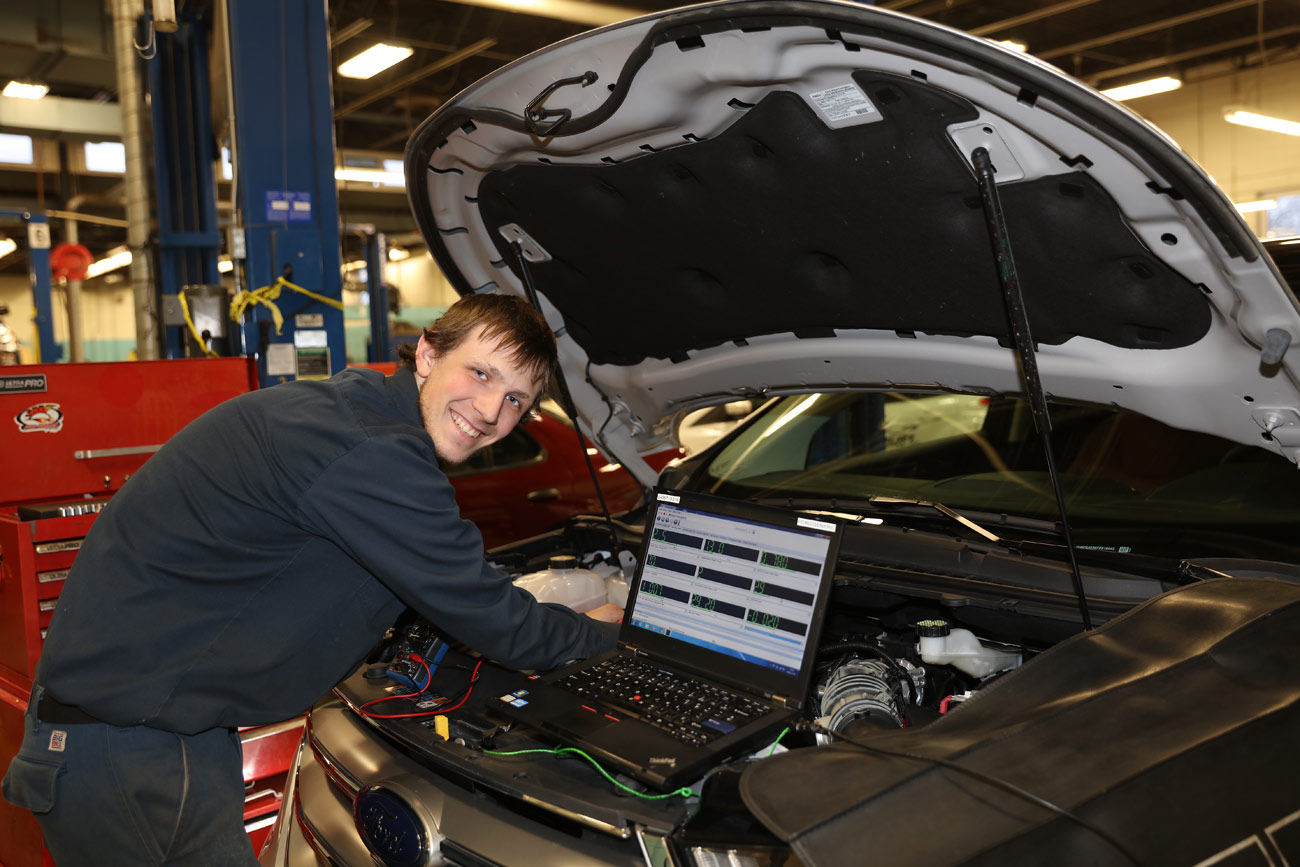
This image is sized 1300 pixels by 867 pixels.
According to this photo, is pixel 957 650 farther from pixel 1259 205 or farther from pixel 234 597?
pixel 1259 205

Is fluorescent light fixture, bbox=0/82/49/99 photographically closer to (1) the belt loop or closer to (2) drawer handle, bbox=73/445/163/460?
(2) drawer handle, bbox=73/445/163/460

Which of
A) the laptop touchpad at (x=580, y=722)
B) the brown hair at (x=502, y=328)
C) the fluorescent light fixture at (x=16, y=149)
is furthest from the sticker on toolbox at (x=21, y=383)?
the fluorescent light fixture at (x=16, y=149)

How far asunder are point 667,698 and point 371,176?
11.1 metres

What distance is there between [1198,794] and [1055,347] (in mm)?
966

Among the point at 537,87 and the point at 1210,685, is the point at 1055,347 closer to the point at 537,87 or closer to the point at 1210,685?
the point at 1210,685

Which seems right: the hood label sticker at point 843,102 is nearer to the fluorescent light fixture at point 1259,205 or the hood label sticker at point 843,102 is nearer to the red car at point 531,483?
the red car at point 531,483

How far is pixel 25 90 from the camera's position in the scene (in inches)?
430

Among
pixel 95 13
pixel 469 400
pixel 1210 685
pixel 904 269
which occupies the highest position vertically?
pixel 95 13

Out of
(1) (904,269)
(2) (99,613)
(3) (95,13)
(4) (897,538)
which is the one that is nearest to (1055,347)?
(1) (904,269)

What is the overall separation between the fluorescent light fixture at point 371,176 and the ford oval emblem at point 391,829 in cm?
1048

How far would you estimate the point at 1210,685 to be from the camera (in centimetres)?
132

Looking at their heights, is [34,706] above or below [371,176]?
below

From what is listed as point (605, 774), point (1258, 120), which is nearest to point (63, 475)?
point (605, 774)

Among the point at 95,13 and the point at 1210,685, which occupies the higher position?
the point at 95,13
